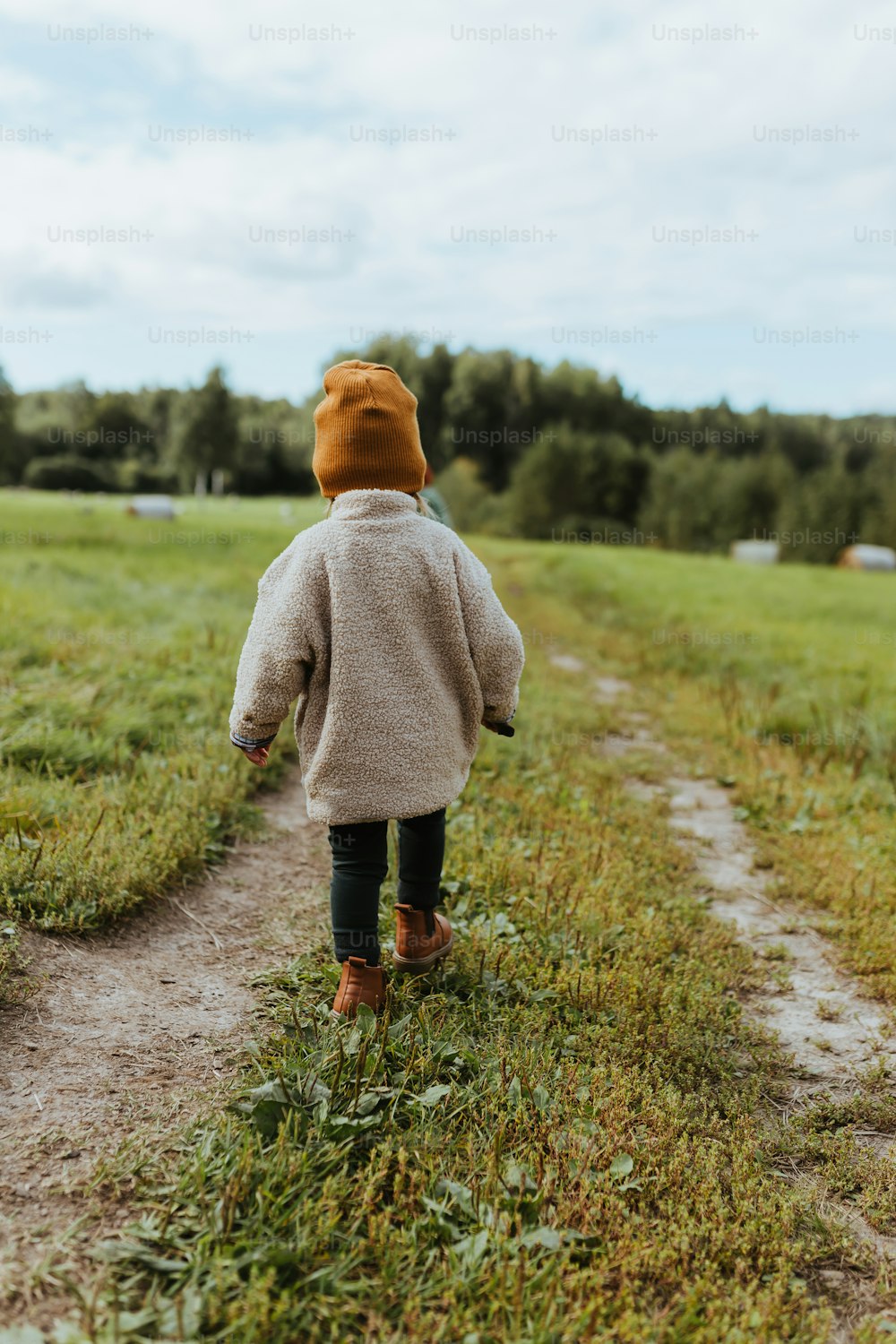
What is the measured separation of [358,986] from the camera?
306cm

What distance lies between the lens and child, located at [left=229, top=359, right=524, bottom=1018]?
3.01m

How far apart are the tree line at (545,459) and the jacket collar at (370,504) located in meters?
41.6

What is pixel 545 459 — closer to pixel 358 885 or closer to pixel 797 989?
pixel 797 989

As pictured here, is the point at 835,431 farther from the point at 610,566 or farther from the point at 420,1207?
the point at 420,1207

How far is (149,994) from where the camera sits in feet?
10.4

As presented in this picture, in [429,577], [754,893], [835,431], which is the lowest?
[754,893]

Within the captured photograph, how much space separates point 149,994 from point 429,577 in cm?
171

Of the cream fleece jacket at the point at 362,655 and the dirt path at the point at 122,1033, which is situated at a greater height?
the cream fleece jacket at the point at 362,655

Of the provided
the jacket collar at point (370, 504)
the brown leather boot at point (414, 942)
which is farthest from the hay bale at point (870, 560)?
the jacket collar at point (370, 504)

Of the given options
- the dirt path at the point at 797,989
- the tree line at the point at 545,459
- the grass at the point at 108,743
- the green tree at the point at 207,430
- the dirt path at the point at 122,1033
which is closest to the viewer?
the dirt path at the point at 122,1033

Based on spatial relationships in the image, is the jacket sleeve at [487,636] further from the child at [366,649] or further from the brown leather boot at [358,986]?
the brown leather boot at [358,986]

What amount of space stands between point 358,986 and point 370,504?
5.27 ft

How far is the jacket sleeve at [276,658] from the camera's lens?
9.68ft

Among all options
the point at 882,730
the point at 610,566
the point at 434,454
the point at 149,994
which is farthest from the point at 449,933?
the point at 434,454
